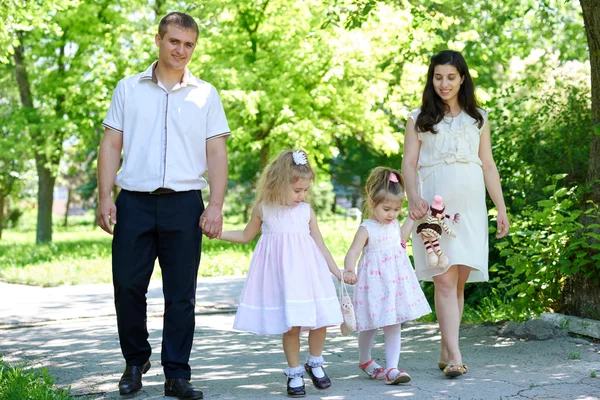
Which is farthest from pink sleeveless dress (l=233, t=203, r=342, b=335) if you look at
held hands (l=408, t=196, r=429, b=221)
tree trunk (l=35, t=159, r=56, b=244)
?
tree trunk (l=35, t=159, r=56, b=244)

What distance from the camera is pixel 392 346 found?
5453mm

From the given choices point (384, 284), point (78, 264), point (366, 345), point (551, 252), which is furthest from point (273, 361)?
point (78, 264)

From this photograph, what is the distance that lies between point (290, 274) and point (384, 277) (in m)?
0.73

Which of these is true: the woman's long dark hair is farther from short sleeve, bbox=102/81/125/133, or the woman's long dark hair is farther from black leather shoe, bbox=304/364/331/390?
short sleeve, bbox=102/81/125/133

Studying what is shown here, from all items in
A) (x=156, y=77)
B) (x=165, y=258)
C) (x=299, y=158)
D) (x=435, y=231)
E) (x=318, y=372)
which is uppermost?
(x=156, y=77)

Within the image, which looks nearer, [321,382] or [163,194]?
[163,194]

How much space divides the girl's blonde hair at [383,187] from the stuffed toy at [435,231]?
0.72 feet

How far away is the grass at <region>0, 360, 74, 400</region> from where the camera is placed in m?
4.86

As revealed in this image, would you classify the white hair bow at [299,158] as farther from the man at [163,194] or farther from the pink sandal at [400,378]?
the pink sandal at [400,378]

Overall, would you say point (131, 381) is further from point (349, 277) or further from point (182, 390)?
point (349, 277)

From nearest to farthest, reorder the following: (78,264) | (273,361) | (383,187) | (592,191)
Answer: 1. (383,187)
2. (273,361)
3. (592,191)
4. (78,264)

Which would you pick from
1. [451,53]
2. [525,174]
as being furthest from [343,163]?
[451,53]

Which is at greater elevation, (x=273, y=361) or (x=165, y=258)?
(x=165, y=258)

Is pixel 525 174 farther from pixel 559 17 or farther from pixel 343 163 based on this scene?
pixel 343 163
